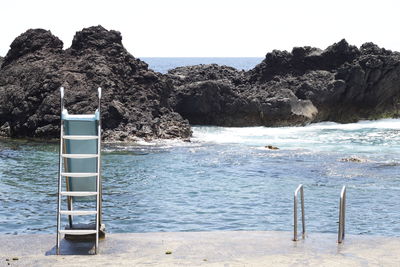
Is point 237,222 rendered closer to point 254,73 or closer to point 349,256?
point 349,256

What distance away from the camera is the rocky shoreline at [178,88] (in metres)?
33.8

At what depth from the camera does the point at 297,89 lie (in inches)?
1718

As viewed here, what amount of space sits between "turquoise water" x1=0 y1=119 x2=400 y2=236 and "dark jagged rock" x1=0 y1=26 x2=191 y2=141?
5.22 ft

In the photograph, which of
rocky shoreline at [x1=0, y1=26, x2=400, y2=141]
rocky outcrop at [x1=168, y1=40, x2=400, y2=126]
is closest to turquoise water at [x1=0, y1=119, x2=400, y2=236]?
rocky shoreline at [x1=0, y1=26, x2=400, y2=141]

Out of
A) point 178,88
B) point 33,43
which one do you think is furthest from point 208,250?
point 178,88

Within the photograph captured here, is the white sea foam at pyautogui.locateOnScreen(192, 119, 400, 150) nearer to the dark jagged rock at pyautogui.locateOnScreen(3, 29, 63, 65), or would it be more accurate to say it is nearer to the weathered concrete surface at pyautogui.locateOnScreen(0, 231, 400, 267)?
the dark jagged rock at pyautogui.locateOnScreen(3, 29, 63, 65)

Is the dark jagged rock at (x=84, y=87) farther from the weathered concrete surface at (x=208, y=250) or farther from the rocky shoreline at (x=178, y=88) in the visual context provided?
the weathered concrete surface at (x=208, y=250)

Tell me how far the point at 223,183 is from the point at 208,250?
38.7ft

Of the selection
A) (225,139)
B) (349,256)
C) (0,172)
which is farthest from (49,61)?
(349,256)

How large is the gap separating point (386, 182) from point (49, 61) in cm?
2033

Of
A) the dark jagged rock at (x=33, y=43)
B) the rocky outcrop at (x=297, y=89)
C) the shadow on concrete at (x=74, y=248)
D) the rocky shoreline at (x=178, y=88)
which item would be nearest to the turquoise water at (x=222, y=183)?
the rocky shoreline at (x=178, y=88)

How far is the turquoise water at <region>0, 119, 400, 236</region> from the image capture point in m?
16.7

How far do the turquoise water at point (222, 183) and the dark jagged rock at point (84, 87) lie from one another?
→ 62.6 inches

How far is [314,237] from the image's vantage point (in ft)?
40.0
